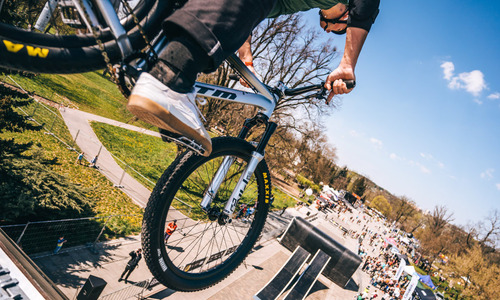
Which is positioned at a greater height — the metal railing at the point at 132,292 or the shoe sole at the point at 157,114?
the shoe sole at the point at 157,114

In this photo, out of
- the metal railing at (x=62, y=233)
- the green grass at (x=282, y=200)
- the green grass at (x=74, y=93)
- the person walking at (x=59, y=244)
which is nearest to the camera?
the metal railing at (x=62, y=233)

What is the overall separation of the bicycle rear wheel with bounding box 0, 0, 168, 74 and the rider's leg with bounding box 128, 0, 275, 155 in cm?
16

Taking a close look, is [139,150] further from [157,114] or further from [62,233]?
[157,114]

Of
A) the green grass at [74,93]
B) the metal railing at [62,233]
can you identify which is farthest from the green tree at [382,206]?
the metal railing at [62,233]

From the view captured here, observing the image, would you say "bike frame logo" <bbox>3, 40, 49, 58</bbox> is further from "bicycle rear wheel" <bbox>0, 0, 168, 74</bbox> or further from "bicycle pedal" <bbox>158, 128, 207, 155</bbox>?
"bicycle pedal" <bbox>158, 128, 207, 155</bbox>

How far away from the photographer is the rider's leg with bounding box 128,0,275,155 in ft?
3.79

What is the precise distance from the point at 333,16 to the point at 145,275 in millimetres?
11015

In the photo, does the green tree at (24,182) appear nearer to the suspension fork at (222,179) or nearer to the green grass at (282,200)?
the suspension fork at (222,179)

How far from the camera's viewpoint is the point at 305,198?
1682 inches

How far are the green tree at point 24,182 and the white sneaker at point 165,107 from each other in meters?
8.88

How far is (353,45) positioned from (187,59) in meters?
1.36

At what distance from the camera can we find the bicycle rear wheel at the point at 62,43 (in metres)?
1.02

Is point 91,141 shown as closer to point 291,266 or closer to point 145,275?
point 145,275

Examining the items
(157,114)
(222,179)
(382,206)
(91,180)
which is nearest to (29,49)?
(157,114)
